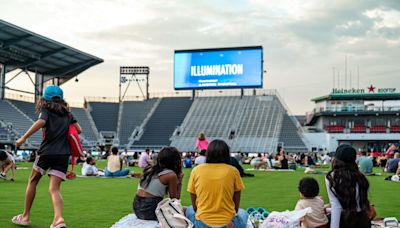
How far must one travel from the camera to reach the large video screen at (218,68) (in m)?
45.4

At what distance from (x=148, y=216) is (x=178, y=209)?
1056 mm

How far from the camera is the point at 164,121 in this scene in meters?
57.0

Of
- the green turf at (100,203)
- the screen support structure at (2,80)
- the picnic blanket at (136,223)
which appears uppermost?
the screen support structure at (2,80)

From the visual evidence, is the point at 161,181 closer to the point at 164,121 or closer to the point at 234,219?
the point at 234,219

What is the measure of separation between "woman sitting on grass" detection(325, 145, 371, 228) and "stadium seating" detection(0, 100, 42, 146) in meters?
44.0

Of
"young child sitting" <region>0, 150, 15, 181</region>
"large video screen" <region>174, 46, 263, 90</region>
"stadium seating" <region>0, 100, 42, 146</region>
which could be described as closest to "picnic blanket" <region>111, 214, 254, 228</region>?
"young child sitting" <region>0, 150, 15, 181</region>

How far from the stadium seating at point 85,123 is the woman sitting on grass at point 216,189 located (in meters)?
51.2

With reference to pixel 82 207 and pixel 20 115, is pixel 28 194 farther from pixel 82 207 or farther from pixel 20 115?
pixel 20 115

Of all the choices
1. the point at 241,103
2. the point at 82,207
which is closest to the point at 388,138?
the point at 241,103

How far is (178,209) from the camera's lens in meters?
5.64

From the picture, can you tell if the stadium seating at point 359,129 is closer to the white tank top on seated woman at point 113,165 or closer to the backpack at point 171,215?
the white tank top on seated woman at point 113,165

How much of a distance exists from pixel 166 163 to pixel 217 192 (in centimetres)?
130

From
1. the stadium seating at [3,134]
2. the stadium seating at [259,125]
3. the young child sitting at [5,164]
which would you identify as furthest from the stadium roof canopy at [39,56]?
the young child sitting at [5,164]

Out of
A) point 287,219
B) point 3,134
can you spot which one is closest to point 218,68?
point 3,134
